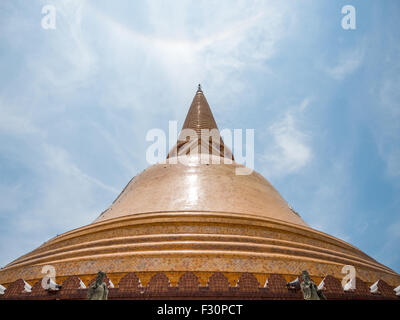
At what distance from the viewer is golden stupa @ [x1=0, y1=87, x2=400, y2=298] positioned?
227 inches

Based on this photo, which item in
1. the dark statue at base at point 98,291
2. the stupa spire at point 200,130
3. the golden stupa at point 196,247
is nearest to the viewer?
the dark statue at base at point 98,291

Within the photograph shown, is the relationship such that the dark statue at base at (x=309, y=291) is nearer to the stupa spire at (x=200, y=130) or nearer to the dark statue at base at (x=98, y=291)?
the dark statue at base at (x=98, y=291)

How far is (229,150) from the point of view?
55.8 ft

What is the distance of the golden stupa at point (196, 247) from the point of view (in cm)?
578

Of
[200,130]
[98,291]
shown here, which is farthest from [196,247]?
[200,130]

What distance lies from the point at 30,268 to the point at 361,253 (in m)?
8.38

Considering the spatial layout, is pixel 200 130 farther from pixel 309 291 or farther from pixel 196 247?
pixel 309 291

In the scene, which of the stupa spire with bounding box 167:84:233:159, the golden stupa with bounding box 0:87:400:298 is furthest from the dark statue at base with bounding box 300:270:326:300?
the stupa spire with bounding box 167:84:233:159

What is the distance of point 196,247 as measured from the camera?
633 centimetres

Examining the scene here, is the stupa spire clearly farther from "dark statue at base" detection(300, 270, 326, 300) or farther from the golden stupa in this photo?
"dark statue at base" detection(300, 270, 326, 300)

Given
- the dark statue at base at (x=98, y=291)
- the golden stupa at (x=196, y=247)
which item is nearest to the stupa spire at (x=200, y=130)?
the golden stupa at (x=196, y=247)
